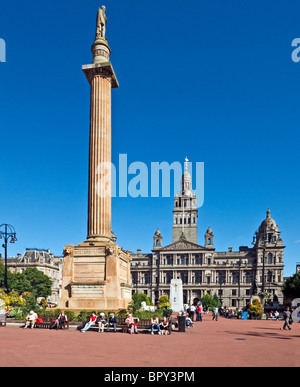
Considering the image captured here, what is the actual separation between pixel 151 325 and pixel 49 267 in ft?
327

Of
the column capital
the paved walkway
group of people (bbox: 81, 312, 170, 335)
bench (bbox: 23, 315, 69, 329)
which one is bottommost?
bench (bbox: 23, 315, 69, 329)

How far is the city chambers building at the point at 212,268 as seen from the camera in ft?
389

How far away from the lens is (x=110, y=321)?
2109 centimetres

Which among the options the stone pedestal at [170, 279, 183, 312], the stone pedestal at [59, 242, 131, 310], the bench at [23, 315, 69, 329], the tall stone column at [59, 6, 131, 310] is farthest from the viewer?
the stone pedestal at [170, 279, 183, 312]

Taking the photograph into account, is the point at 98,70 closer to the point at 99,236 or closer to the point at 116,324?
the point at 99,236

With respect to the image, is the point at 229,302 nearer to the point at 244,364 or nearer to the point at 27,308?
the point at 27,308

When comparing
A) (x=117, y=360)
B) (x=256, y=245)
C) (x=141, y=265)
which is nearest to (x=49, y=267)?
(x=141, y=265)

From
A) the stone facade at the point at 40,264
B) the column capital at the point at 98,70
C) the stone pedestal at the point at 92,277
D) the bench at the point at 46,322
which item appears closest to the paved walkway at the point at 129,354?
the bench at the point at 46,322

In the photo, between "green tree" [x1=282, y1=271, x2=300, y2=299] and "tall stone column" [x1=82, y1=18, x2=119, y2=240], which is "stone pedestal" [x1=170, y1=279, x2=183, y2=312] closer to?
"tall stone column" [x1=82, y1=18, x2=119, y2=240]

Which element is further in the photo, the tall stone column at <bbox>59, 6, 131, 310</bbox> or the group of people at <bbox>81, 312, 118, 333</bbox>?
the tall stone column at <bbox>59, 6, 131, 310</bbox>

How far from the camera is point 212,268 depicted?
12375 centimetres

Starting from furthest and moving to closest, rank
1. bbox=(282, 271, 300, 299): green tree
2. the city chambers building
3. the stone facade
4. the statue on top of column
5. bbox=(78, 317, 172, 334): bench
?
the city chambers building, the stone facade, bbox=(282, 271, 300, 299): green tree, the statue on top of column, bbox=(78, 317, 172, 334): bench

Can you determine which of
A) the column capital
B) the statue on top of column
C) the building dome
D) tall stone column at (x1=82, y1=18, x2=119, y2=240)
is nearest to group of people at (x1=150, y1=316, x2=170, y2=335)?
tall stone column at (x1=82, y1=18, x2=119, y2=240)

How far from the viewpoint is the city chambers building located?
119m
